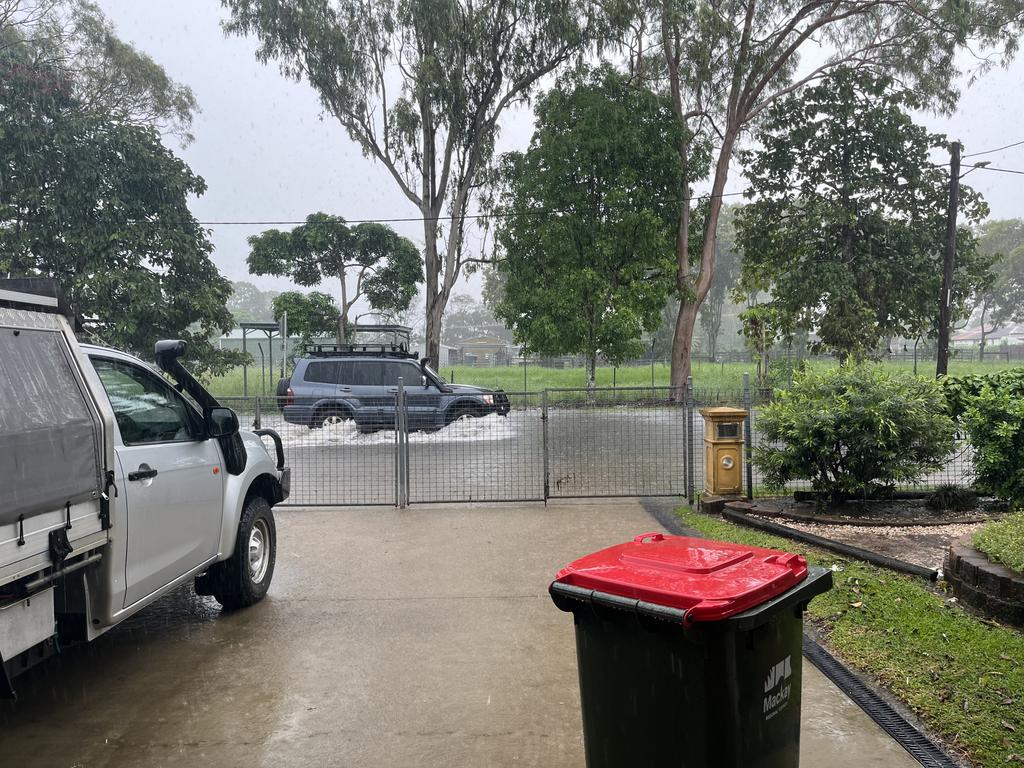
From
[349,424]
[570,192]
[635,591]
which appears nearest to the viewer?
[635,591]

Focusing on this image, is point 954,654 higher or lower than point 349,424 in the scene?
lower

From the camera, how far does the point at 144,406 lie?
4734mm

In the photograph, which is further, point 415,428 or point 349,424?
point 349,424

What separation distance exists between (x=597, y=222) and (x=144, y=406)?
77.9ft

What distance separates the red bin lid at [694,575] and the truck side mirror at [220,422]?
3.07 m

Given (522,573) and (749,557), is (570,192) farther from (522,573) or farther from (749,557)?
(749,557)

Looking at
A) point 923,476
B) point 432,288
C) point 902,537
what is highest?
point 432,288

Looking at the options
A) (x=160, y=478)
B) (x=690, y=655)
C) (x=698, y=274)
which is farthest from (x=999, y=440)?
(x=698, y=274)

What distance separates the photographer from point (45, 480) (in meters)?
3.33

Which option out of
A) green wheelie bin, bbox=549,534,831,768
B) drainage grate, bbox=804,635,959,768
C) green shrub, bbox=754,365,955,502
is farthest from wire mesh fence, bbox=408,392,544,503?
green wheelie bin, bbox=549,534,831,768

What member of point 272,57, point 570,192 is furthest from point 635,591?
point 272,57

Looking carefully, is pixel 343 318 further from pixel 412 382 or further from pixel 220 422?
pixel 220 422

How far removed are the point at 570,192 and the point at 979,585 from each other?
23288 mm

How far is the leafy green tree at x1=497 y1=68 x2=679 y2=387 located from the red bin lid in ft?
77.2
